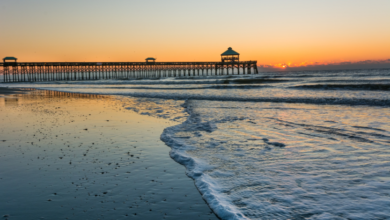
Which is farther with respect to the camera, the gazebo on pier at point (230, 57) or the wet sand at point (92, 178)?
the gazebo on pier at point (230, 57)

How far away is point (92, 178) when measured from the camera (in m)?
4.35

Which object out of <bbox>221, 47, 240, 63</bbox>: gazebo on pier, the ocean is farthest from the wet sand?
<bbox>221, 47, 240, 63</bbox>: gazebo on pier

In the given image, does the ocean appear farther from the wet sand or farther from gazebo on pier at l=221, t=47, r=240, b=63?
gazebo on pier at l=221, t=47, r=240, b=63

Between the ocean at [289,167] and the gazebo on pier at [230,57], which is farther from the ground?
the gazebo on pier at [230,57]

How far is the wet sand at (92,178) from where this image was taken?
3.35 metres

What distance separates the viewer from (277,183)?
13.8 feet

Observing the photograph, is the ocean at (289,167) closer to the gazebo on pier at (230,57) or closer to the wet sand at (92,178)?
the wet sand at (92,178)

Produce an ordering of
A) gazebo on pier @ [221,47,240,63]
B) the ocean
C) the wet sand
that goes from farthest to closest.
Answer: gazebo on pier @ [221,47,240,63], the ocean, the wet sand

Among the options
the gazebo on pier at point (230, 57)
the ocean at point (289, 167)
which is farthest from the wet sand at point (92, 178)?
the gazebo on pier at point (230, 57)

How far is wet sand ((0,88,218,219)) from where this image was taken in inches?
132

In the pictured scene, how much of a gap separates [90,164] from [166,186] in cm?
172

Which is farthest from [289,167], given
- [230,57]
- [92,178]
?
[230,57]

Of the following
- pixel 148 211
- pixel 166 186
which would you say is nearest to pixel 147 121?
pixel 166 186

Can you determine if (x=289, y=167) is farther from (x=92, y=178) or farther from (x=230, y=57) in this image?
(x=230, y=57)
